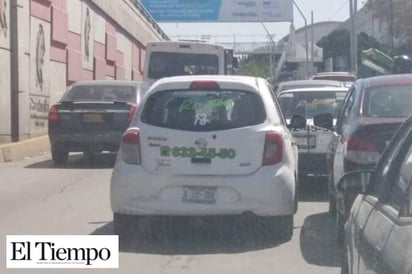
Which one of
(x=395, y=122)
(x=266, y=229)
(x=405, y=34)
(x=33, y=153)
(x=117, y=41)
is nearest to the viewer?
(x=395, y=122)

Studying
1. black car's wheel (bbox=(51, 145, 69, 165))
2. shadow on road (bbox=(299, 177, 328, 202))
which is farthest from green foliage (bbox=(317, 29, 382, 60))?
shadow on road (bbox=(299, 177, 328, 202))

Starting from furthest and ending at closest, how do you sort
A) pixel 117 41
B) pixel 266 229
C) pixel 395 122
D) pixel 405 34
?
pixel 405 34 → pixel 117 41 → pixel 266 229 → pixel 395 122

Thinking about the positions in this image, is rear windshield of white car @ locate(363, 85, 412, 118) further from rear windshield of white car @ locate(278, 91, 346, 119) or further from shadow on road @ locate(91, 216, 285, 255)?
rear windshield of white car @ locate(278, 91, 346, 119)

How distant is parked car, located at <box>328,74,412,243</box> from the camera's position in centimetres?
985

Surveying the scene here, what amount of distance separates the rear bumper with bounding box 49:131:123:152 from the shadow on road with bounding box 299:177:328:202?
15.7 feet

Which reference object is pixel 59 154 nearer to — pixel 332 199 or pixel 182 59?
pixel 332 199

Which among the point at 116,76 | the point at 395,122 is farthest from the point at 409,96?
the point at 116,76

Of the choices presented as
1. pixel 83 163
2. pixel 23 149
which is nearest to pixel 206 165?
pixel 83 163

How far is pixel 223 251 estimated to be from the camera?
1007 cm

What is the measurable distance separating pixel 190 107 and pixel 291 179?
1241mm

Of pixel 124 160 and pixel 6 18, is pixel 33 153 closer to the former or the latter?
pixel 6 18

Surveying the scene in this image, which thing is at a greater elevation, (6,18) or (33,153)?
(6,18)

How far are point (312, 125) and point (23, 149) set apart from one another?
30.3ft

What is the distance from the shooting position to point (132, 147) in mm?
10234
